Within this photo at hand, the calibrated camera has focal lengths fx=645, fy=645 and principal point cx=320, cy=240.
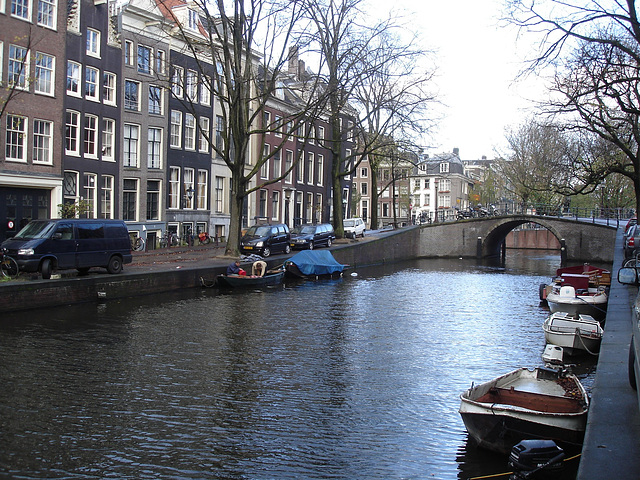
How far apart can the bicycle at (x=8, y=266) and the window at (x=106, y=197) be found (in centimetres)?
1363

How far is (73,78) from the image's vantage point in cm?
3098

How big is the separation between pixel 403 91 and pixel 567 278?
58.5 ft

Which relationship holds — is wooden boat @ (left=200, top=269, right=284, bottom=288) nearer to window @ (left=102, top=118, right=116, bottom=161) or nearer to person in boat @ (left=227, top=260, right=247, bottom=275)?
person in boat @ (left=227, top=260, right=247, bottom=275)

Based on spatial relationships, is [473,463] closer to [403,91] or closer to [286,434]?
[286,434]

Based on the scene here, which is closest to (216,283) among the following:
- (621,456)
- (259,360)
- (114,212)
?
(114,212)

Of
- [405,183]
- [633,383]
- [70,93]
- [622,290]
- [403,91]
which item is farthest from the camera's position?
[405,183]

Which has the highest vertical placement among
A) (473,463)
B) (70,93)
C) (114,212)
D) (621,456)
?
(70,93)

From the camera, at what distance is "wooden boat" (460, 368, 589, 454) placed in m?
8.02

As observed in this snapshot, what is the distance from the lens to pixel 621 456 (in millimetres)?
6336

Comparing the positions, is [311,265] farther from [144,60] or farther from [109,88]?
[144,60]

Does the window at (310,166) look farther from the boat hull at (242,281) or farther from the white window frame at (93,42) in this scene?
the boat hull at (242,281)

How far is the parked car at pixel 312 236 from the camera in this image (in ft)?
120

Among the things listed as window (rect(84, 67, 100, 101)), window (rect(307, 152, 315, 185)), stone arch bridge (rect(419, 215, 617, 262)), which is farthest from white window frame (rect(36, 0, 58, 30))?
stone arch bridge (rect(419, 215, 617, 262))

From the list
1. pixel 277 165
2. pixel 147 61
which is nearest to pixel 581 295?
pixel 147 61
